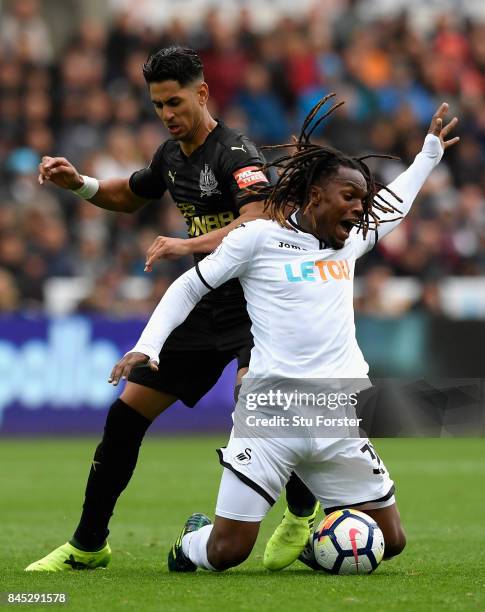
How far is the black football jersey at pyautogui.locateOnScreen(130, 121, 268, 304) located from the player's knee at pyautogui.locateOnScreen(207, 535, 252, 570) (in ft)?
4.50

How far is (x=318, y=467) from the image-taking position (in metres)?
6.41

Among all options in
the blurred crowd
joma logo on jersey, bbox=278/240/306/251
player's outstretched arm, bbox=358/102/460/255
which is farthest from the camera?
the blurred crowd

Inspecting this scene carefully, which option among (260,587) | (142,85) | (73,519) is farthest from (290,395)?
(142,85)

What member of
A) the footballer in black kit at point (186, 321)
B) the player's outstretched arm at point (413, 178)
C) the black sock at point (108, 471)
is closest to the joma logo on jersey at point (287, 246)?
the footballer in black kit at point (186, 321)

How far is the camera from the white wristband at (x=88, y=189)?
7473 millimetres

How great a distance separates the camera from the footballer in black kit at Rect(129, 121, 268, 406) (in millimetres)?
6996

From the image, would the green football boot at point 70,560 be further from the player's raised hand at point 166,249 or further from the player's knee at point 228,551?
the player's raised hand at point 166,249

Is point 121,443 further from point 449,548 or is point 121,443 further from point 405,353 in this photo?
point 405,353

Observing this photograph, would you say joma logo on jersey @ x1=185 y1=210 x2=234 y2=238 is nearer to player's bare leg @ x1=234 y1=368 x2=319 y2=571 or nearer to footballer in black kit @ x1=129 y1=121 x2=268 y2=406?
footballer in black kit @ x1=129 y1=121 x2=268 y2=406

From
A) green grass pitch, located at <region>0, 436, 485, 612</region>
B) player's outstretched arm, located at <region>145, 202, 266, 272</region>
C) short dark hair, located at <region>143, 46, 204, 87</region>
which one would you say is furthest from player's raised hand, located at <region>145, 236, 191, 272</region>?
green grass pitch, located at <region>0, 436, 485, 612</region>

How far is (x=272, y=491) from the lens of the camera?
20.7 ft

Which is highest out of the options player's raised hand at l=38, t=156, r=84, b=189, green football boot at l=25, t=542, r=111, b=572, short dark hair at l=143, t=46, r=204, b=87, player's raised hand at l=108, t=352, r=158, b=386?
short dark hair at l=143, t=46, r=204, b=87

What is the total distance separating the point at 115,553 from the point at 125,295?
830 centimetres

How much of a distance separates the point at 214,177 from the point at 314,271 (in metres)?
0.90
